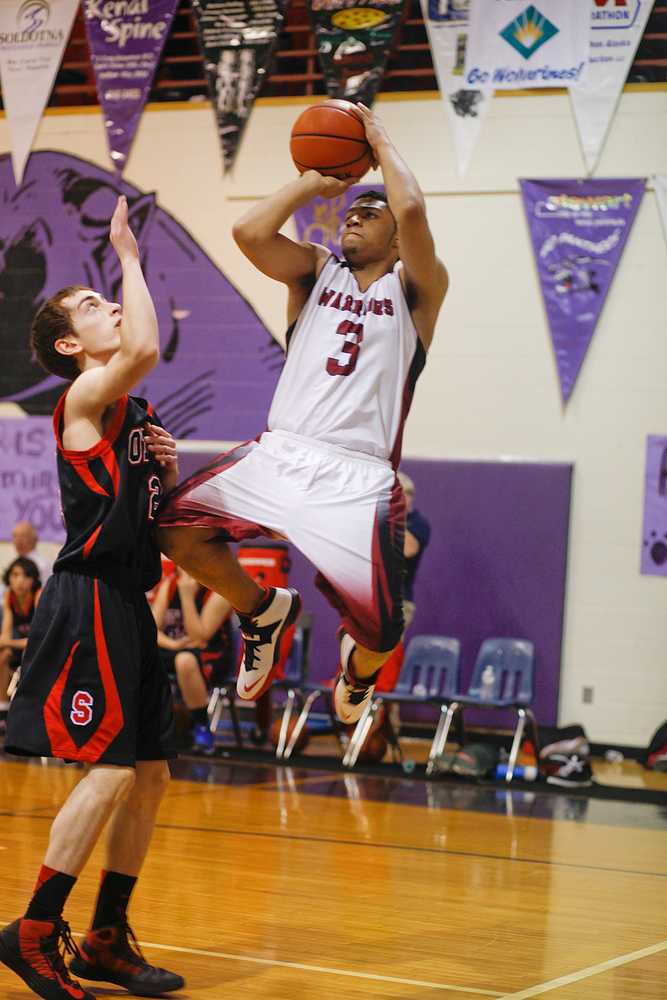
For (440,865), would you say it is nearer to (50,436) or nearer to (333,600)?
(333,600)

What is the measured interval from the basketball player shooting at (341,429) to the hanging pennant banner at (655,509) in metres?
6.42

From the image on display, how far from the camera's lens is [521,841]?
650 cm

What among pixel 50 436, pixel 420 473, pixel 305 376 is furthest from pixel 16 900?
pixel 50 436

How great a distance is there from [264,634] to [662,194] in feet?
23.2

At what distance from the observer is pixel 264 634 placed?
4266 mm

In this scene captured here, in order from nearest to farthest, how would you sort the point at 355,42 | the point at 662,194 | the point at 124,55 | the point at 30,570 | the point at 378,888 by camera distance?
1. the point at 378,888
2. the point at 30,570
3. the point at 662,194
4. the point at 355,42
5. the point at 124,55

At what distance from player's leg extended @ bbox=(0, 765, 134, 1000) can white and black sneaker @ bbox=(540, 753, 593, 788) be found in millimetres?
5324

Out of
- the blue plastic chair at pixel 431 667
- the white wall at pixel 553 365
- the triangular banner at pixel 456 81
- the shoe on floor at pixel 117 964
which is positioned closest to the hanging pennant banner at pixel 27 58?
the white wall at pixel 553 365

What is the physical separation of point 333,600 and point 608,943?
5.53ft

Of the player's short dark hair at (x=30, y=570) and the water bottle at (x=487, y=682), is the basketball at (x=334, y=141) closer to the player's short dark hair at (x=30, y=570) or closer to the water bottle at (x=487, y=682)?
the water bottle at (x=487, y=682)

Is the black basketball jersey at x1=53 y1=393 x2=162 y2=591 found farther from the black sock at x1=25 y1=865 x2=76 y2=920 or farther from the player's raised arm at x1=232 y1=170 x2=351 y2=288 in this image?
the black sock at x1=25 y1=865 x2=76 y2=920

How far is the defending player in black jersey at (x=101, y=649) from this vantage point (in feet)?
11.7

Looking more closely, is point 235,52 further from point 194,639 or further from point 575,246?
point 194,639

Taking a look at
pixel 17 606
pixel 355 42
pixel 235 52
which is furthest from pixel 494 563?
pixel 235 52
